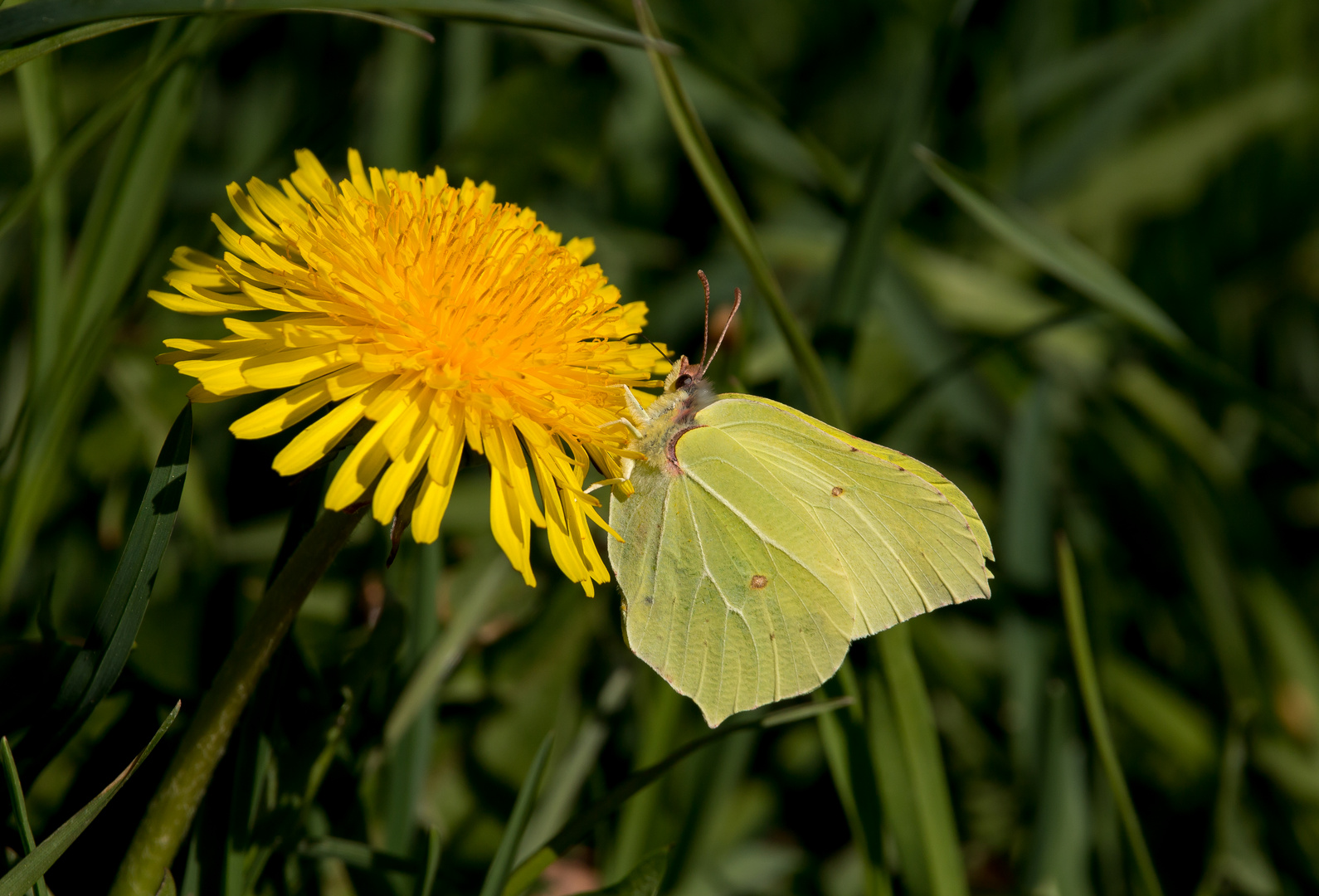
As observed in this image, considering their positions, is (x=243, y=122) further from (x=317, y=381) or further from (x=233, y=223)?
(x=317, y=381)

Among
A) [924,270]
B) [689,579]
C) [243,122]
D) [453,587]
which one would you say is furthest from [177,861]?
[924,270]

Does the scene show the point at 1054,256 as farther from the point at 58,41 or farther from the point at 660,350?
the point at 58,41

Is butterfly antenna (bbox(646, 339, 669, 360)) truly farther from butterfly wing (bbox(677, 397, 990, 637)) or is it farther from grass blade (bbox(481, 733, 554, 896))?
grass blade (bbox(481, 733, 554, 896))

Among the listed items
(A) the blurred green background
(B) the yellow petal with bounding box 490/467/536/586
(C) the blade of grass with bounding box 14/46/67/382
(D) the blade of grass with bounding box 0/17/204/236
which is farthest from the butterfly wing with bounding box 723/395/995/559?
(C) the blade of grass with bounding box 14/46/67/382

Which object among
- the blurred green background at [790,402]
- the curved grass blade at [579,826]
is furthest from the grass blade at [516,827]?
the blurred green background at [790,402]

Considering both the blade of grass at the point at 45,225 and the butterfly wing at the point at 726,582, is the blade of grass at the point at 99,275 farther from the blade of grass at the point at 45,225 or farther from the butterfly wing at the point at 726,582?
the butterfly wing at the point at 726,582

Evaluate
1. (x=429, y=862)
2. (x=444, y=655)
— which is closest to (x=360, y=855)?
(x=429, y=862)
